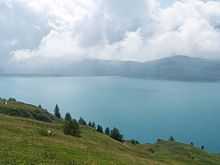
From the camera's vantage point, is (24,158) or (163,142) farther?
(163,142)

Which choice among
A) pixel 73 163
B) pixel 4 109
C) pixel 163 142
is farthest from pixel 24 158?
pixel 163 142

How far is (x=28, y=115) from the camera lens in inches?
3856

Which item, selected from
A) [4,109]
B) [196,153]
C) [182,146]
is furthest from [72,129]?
[182,146]

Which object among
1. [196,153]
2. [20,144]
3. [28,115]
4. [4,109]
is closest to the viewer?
[20,144]

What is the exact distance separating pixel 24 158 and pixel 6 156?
4.81 feet

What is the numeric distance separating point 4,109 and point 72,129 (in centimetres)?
4509

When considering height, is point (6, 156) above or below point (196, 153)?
above

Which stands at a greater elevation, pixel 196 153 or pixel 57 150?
pixel 57 150

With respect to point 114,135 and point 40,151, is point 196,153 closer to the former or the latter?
point 114,135

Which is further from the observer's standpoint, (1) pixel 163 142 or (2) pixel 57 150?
(1) pixel 163 142

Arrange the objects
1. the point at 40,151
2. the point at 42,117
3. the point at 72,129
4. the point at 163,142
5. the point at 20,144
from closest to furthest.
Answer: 1. the point at 40,151
2. the point at 20,144
3. the point at 72,129
4. the point at 42,117
5. the point at 163,142

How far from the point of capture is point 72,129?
55625 mm

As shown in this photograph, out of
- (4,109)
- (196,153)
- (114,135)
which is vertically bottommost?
(196,153)

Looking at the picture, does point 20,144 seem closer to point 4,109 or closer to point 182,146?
point 4,109
